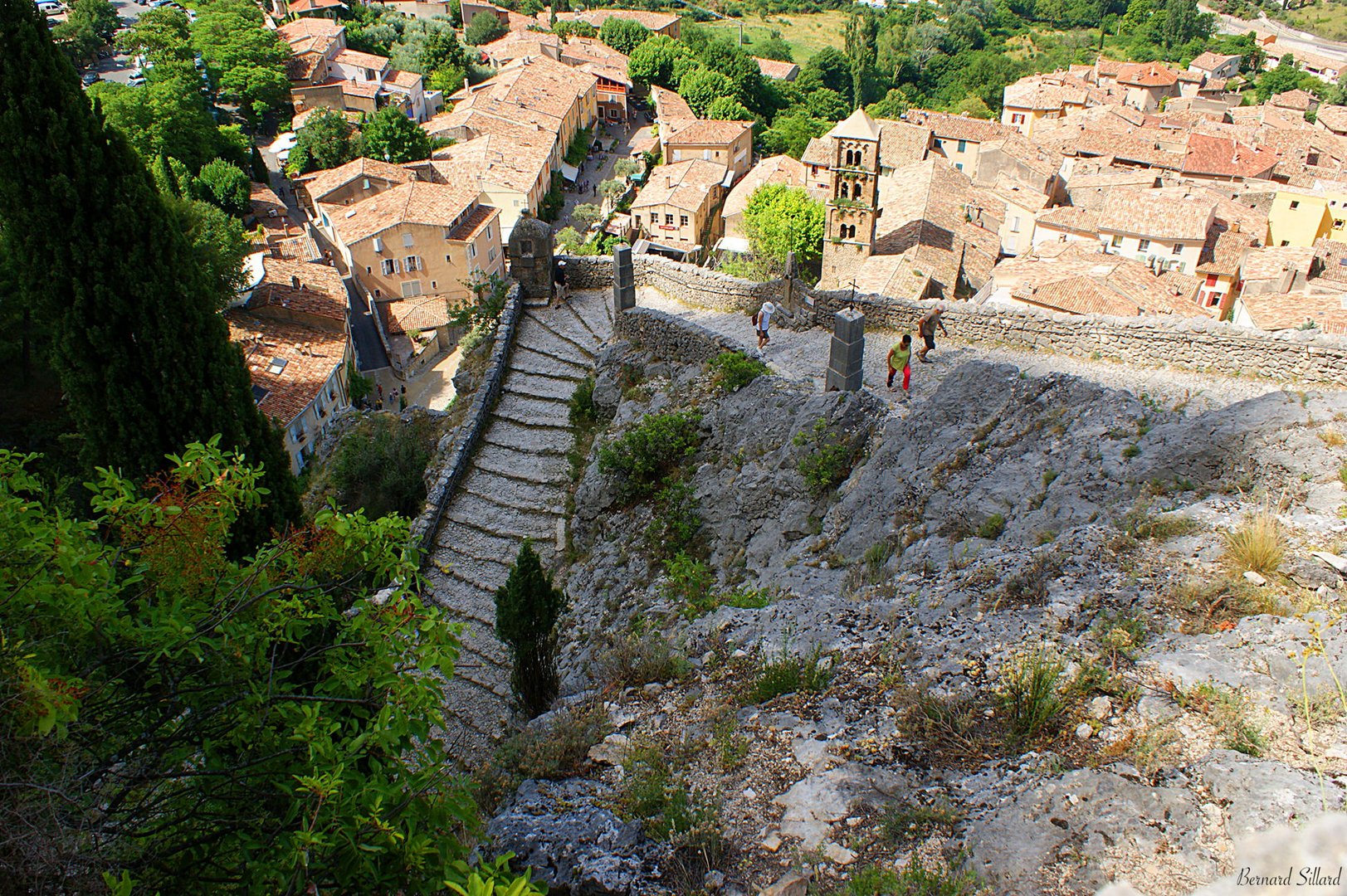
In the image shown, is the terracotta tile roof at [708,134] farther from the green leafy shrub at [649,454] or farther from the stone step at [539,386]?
the green leafy shrub at [649,454]

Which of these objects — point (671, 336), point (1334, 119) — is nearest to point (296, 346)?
point (671, 336)

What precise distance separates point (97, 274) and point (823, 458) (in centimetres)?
916

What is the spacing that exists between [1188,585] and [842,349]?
5659 millimetres

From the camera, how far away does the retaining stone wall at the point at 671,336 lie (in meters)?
14.5

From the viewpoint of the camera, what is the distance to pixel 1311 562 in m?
6.82

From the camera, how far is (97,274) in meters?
10.1

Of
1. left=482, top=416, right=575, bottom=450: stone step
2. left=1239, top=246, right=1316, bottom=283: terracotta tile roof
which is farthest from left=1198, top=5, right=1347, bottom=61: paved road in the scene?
left=482, top=416, right=575, bottom=450: stone step

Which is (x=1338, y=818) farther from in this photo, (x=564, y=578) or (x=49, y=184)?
(x=49, y=184)

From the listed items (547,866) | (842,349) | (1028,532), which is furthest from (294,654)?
(842,349)

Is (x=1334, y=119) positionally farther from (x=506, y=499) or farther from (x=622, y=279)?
(x=506, y=499)

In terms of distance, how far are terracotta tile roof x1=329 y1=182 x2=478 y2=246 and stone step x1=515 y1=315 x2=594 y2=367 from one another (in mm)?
26793

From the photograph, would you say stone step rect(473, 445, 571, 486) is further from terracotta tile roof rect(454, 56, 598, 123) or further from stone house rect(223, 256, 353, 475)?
terracotta tile roof rect(454, 56, 598, 123)

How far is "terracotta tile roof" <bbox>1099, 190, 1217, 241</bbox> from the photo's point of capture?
39406mm

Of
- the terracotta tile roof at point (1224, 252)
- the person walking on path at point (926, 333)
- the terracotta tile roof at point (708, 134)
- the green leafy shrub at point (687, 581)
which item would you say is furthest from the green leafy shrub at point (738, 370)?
the terracotta tile roof at point (708, 134)
